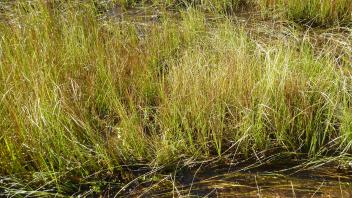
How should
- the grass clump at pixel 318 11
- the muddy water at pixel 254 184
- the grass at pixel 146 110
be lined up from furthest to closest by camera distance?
the grass clump at pixel 318 11 → the grass at pixel 146 110 → the muddy water at pixel 254 184

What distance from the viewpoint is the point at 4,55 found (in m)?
3.34

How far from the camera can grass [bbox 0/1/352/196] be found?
2.49 m

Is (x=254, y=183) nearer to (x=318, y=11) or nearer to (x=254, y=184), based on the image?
(x=254, y=184)

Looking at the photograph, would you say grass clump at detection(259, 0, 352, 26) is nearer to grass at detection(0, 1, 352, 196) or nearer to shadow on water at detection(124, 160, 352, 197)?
grass at detection(0, 1, 352, 196)

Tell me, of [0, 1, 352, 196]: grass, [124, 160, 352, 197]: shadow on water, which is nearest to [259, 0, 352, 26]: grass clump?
[0, 1, 352, 196]: grass

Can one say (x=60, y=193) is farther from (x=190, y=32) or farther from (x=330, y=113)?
(x=190, y=32)

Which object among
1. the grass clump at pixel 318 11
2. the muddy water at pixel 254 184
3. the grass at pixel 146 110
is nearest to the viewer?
the muddy water at pixel 254 184

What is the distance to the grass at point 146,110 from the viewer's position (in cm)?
249

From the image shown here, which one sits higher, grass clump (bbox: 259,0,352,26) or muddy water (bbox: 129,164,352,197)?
grass clump (bbox: 259,0,352,26)

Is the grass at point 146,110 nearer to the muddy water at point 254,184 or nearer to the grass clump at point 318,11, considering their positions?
the muddy water at point 254,184

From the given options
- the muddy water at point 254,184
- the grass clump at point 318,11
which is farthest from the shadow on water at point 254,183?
the grass clump at point 318,11

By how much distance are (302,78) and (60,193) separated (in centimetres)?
175

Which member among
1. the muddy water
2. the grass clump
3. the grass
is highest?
the grass clump

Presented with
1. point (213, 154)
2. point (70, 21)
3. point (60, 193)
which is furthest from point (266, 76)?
point (70, 21)
